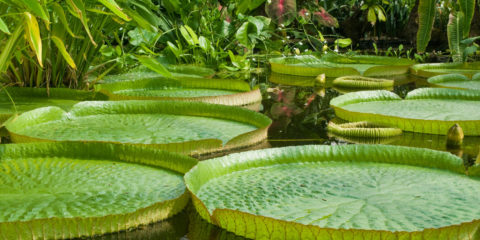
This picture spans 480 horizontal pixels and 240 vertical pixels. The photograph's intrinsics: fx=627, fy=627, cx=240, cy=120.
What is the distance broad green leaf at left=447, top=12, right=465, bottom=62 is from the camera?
15.3ft

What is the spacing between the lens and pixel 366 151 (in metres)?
1.82

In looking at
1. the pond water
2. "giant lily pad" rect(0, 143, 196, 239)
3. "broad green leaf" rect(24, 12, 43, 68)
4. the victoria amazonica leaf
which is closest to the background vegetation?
"broad green leaf" rect(24, 12, 43, 68)

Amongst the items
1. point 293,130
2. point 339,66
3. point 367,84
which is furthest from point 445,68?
point 293,130

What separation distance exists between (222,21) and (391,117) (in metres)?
2.59

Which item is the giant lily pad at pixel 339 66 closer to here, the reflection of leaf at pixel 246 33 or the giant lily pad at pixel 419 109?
the reflection of leaf at pixel 246 33

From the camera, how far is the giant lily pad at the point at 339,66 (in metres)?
4.46

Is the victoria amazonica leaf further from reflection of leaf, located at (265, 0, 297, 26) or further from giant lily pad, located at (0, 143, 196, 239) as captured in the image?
reflection of leaf, located at (265, 0, 297, 26)

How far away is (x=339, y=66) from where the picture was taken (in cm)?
482

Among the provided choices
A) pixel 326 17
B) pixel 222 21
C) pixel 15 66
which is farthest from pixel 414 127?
pixel 326 17

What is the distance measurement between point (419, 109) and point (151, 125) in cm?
121

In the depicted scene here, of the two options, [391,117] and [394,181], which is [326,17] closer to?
[391,117]

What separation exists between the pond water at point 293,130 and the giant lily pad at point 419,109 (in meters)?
0.05

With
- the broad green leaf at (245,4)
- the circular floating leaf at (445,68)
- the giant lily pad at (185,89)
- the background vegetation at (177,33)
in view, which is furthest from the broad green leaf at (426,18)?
the broad green leaf at (245,4)

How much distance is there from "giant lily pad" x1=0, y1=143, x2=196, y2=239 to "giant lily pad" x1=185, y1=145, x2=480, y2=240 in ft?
0.33
